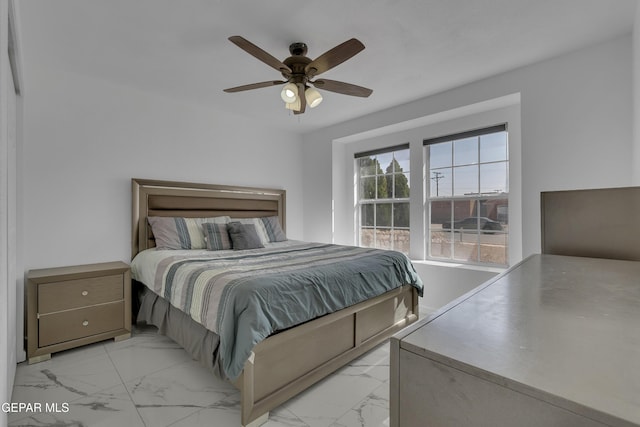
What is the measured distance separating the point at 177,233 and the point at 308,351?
200 centimetres

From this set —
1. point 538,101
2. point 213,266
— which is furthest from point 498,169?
point 213,266

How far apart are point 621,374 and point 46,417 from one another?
2484 mm

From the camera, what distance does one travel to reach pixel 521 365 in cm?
46

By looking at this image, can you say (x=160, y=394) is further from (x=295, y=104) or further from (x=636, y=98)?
(x=636, y=98)

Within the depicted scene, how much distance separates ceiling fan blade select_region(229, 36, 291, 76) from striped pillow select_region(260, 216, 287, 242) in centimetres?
207

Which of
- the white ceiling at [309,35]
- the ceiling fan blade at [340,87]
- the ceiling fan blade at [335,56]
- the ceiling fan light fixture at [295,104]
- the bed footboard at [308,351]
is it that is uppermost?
the white ceiling at [309,35]

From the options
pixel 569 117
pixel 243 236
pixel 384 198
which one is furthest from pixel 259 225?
pixel 569 117

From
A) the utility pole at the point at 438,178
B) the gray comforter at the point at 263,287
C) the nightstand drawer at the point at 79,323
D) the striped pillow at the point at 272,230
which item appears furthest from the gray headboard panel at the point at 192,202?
the utility pole at the point at 438,178

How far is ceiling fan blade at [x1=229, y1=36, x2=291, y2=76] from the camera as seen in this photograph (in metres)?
1.77

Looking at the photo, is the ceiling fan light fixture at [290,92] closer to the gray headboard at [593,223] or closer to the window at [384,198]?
the gray headboard at [593,223]

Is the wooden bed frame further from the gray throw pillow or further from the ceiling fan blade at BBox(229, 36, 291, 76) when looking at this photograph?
the ceiling fan blade at BBox(229, 36, 291, 76)

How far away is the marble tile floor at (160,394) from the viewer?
166 cm

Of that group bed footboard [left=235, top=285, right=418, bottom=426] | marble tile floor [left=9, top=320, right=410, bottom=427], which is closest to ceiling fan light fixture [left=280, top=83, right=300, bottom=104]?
bed footboard [left=235, top=285, right=418, bottom=426]

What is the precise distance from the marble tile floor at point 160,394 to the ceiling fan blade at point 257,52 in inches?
85.5
